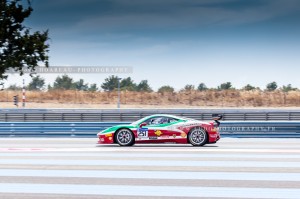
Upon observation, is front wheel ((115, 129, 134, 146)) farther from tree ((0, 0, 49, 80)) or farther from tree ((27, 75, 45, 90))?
tree ((27, 75, 45, 90))

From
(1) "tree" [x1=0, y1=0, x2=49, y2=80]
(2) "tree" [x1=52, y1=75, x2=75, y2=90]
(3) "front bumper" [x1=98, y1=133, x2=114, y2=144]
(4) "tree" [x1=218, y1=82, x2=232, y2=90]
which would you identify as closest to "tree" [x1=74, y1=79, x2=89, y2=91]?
(2) "tree" [x1=52, y1=75, x2=75, y2=90]

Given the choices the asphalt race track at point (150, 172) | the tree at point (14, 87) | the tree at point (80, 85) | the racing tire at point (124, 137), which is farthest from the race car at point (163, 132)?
the tree at point (80, 85)

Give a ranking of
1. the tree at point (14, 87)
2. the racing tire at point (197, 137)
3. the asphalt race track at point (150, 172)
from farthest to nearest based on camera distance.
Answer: the tree at point (14, 87)
the racing tire at point (197, 137)
the asphalt race track at point (150, 172)

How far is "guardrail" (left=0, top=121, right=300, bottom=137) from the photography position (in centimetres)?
1989

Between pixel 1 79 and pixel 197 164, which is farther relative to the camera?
pixel 1 79

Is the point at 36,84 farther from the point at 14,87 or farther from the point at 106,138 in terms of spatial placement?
the point at 106,138

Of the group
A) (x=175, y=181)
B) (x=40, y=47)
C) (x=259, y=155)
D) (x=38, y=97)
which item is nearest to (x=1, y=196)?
(x=175, y=181)

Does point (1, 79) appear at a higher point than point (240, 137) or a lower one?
higher

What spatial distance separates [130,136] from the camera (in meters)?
15.6

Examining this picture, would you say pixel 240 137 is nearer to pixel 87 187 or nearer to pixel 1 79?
pixel 87 187

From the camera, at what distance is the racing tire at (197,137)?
15375mm

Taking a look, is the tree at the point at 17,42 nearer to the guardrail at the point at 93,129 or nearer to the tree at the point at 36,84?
the guardrail at the point at 93,129

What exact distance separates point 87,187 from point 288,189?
3.33m

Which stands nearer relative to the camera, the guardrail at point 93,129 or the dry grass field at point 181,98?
the guardrail at point 93,129
